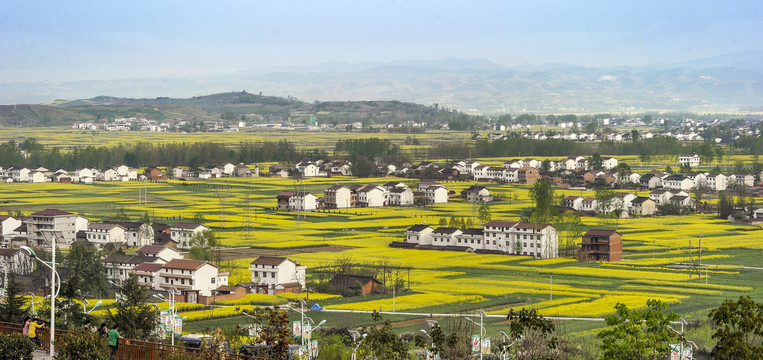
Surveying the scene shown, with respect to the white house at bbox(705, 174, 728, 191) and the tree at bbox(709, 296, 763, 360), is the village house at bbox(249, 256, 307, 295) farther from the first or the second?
the white house at bbox(705, 174, 728, 191)

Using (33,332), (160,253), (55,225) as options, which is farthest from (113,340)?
(55,225)

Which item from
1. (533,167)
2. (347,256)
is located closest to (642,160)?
(533,167)

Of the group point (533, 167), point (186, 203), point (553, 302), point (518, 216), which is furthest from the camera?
point (533, 167)

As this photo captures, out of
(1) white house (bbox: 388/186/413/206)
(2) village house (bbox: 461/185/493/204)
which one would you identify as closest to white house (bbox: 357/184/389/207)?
(1) white house (bbox: 388/186/413/206)

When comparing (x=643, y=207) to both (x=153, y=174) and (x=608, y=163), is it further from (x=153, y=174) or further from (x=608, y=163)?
(x=153, y=174)

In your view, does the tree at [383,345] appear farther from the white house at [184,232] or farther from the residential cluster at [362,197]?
the residential cluster at [362,197]

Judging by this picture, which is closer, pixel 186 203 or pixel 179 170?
pixel 186 203

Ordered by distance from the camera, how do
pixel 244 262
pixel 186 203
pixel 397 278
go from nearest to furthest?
pixel 397 278
pixel 244 262
pixel 186 203

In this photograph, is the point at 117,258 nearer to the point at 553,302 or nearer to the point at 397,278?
the point at 397,278
